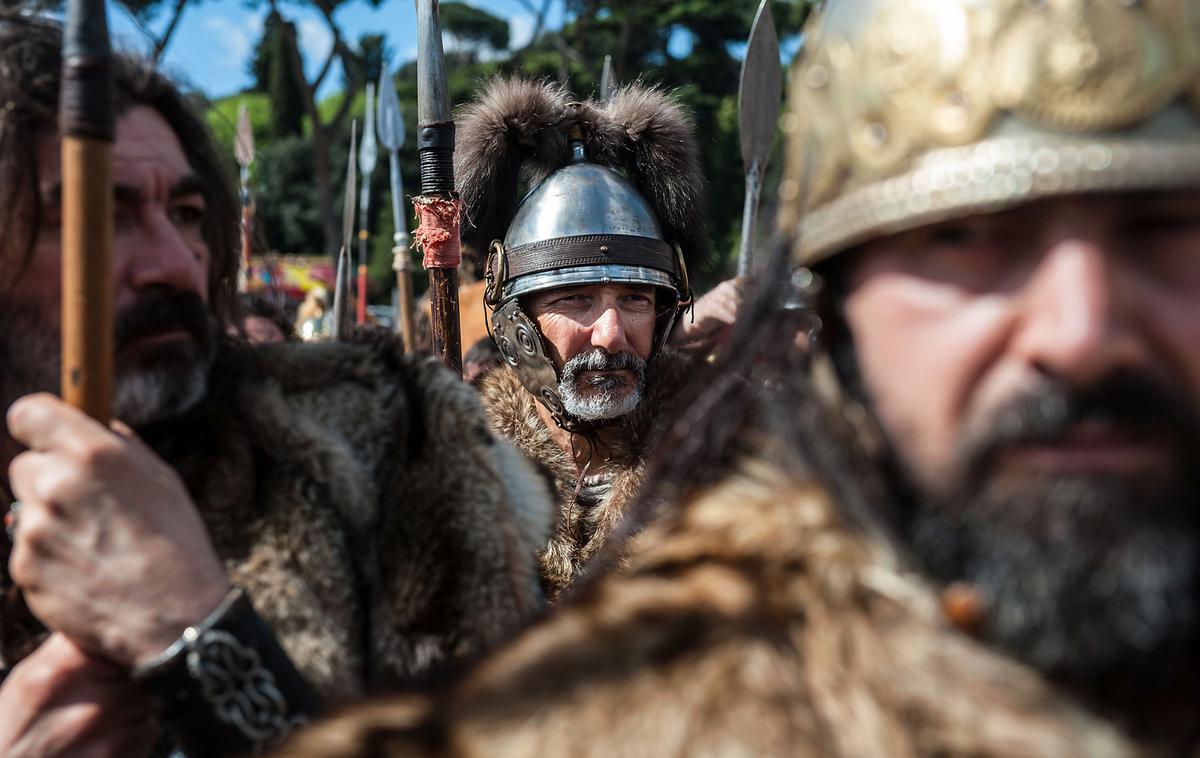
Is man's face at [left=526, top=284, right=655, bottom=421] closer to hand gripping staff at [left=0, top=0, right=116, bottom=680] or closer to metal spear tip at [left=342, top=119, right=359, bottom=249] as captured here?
metal spear tip at [left=342, top=119, right=359, bottom=249]

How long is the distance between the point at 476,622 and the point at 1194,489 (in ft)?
3.63

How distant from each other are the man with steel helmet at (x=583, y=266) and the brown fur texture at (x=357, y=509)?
1565mm

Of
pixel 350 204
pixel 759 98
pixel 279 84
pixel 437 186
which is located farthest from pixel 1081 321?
pixel 279 84

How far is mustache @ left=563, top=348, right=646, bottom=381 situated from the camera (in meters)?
3.89

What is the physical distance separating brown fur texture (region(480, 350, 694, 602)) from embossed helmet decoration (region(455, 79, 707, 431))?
9 cm

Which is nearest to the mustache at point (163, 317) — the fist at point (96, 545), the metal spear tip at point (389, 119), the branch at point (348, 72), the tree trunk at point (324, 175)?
the fist at point (96, 545)

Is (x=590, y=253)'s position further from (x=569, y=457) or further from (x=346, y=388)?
(x=346, y=388)

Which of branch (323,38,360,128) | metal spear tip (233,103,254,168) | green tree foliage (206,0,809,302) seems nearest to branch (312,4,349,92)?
branch (323,38,360,128)

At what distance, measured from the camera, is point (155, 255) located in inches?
72.1

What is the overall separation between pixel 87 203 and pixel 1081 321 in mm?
1263

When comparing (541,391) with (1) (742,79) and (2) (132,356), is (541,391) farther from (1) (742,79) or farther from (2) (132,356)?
(2) (132,356)

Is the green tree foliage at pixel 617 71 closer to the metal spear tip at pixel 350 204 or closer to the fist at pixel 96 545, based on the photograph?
the metal spear tip at pixel 350 204

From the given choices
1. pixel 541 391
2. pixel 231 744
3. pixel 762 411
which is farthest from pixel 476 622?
pixel 541 391

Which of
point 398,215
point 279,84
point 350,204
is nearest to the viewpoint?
point 398,215
